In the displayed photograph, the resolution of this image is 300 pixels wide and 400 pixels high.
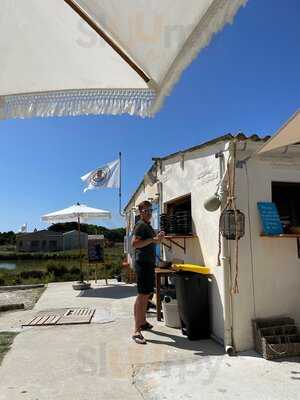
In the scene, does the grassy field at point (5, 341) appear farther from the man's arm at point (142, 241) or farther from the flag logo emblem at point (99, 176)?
the flag logo emblem at point (99, 176)

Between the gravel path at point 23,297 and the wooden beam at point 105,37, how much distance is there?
293 inches

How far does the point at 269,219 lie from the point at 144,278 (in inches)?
73.8

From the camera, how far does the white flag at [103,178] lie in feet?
44.6

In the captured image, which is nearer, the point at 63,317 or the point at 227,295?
the point at 227,295

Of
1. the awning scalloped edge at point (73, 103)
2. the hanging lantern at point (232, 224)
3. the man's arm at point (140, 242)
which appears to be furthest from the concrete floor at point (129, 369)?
the awning scalloped edge at point (73, 103)

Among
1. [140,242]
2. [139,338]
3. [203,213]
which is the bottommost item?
[139,338]

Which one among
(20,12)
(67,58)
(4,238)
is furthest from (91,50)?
(4,238)

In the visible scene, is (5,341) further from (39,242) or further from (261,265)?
(39,242)

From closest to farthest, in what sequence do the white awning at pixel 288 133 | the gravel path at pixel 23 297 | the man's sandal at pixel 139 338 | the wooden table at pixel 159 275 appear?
the white awning at pixel 288 133 → the man's sandal at pixel 139 338 → the wooden table at pixel 159 275 → the gravel path at pixel 23 297

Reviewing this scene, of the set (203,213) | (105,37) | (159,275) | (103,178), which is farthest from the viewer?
(103,178)

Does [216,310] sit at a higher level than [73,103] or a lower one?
lower

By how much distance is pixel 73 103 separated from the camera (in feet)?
8.07

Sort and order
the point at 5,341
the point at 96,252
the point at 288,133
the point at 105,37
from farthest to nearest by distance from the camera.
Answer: the point at 96,252 → the point at 5,341 → the point at 288,133 → the point at 105,37

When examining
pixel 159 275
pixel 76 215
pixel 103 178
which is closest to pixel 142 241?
pixel 159 275
